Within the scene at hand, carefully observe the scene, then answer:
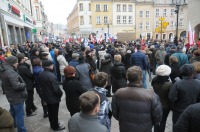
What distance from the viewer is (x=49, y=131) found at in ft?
14.7

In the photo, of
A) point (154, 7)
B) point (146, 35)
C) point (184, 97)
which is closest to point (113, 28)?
point (146, 35)

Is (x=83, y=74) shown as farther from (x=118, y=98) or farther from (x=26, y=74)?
(x=118, y=98)

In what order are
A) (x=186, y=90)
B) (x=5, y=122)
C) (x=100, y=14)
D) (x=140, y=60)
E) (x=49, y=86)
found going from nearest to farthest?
(x=5, y=122) < (x=186, y=90) < (x=49, y=86) < (x=140, y=60) < (x=100, y=14)

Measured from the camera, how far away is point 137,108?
8.43ft

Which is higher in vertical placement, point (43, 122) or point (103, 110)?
point (103, 110)

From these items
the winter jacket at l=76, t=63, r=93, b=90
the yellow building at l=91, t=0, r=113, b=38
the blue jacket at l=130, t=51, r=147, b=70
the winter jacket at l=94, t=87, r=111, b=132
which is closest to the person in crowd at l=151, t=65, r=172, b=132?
the winter jacket at l=94, t=87, r=111, b=132

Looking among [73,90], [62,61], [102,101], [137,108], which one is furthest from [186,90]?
[62,61]

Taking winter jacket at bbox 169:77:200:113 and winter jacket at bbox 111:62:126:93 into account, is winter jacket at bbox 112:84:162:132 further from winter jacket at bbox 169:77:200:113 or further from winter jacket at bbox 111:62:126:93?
winter jacket at bbox 111:62:126:93

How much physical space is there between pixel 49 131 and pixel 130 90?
2860mm

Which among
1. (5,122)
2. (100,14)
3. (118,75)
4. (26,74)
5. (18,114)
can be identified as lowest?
(18,114)

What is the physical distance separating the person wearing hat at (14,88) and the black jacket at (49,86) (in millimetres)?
426

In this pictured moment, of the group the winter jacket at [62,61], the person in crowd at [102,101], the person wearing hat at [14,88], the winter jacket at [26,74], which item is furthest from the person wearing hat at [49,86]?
the winter jacket at [62,61]

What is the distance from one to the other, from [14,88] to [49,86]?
2.38 ft

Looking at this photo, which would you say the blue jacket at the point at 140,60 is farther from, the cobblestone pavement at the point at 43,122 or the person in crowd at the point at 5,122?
the person in crowd at the point at 5,122
